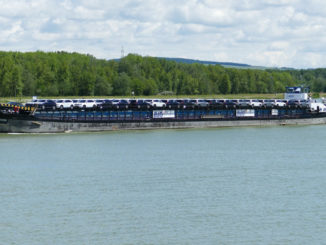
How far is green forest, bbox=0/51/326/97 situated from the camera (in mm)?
116938

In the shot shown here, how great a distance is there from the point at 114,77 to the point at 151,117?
2541 inches

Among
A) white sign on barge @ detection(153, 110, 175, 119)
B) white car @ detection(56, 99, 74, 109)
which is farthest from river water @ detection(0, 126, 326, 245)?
white sign on barge @ detection(153, 110, 175, 119)

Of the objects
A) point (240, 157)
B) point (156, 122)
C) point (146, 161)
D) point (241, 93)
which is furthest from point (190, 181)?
point (241, 93)

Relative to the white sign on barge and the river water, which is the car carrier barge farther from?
the river water

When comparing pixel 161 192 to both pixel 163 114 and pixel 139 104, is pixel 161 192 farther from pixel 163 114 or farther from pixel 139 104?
pixel 139 104

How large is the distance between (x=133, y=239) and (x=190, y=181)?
11251 mm

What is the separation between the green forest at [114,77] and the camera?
116938mm

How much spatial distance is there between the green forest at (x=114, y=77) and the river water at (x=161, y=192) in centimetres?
5381

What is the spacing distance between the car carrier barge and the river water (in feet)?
18.7

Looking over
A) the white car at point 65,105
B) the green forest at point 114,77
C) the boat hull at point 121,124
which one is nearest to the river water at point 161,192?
the boat hull at point 121,124

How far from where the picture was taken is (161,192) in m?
32.5

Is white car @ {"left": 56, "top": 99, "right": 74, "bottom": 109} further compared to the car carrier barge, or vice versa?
white car @ {"left": 56, "top": 99, "right": 74, "bottom": 109}

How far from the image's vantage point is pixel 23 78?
378ft

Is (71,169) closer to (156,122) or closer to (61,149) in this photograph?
(61,149)
